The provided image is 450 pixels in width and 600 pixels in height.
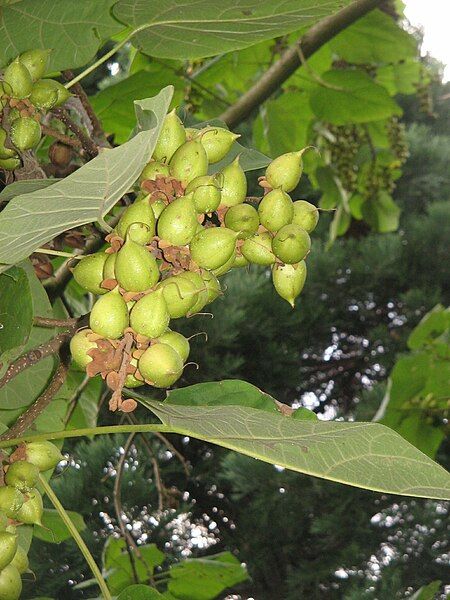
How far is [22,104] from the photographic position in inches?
27.0

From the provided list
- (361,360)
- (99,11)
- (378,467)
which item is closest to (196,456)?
(361,360)

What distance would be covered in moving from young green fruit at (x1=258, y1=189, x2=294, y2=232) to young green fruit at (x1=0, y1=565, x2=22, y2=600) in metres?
0.34

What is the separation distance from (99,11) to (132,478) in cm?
217

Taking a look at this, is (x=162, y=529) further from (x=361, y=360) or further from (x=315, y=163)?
(x=315, y=163)

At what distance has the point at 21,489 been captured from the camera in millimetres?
615

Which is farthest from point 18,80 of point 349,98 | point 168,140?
point 349,98

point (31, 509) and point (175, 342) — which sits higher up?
point (175, 342)

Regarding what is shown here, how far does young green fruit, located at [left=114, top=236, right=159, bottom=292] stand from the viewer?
0.50 metres

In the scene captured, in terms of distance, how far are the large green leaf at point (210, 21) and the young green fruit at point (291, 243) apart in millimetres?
279

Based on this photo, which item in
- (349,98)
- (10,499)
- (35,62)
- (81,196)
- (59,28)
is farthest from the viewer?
(349,98)

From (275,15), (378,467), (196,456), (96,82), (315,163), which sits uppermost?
(275,15)

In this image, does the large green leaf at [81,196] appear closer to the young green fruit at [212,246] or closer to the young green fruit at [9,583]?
the young green fruit at [212,246]

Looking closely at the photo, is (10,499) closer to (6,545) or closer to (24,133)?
(6,545)

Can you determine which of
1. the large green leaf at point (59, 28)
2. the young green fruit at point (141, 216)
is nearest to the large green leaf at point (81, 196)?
the young green fruit at point (141, 216)
